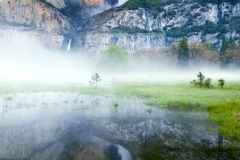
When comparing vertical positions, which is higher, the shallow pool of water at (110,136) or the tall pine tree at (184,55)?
the tall pine tree at (184,55)

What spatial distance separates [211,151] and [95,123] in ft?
30.7

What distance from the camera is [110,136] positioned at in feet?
43.9

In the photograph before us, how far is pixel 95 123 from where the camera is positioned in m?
16.6

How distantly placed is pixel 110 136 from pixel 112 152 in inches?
109

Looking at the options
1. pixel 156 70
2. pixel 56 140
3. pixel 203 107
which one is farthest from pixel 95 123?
pixel 156 70

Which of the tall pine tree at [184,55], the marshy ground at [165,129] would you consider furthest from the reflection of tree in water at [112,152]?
the tall pine tree at [184,55]

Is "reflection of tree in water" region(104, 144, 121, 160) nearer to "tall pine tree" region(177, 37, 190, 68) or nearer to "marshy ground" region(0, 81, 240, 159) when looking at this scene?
"marshy ground" region(0, 81, 240, 159)

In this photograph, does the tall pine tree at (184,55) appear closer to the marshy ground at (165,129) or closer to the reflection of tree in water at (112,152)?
the marshy ground at (165,129)

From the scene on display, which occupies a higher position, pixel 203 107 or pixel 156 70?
pixel 156 70

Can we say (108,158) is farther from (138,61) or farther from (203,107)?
(138,61)

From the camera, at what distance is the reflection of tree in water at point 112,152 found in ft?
32.5

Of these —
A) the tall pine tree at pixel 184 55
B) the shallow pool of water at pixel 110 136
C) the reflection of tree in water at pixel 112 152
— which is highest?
the tall pine tree at pixel 184 55

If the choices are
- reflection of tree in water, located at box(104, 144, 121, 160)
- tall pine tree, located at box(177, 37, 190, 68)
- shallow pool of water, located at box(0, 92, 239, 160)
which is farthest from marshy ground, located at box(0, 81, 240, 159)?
tall pine tree, located at box(177, 37, 190, 68)

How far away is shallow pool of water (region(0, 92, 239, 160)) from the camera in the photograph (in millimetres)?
10281
